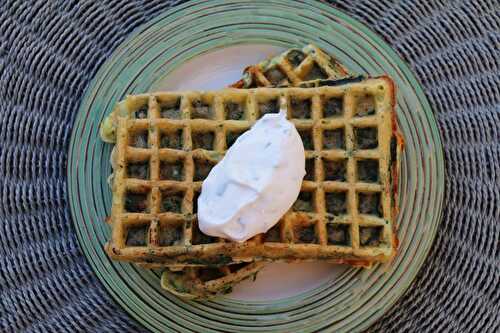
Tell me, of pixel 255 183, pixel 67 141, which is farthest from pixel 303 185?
pixel 67 141

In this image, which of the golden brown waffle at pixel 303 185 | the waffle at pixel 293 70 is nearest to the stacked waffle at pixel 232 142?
the golden brown waffle at pixel 303 185

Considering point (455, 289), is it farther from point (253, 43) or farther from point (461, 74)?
point (253, 43)

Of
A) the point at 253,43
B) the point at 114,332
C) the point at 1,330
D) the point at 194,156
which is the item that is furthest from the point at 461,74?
the point at 1,330

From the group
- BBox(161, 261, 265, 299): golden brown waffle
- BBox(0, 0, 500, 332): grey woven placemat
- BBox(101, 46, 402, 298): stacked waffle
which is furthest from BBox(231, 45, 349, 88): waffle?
BBox(161, 261, 265, 299): golden brown waffle

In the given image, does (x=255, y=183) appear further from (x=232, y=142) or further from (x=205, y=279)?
(x=205, y=279)

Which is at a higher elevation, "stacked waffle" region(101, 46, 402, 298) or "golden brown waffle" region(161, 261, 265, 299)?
"stacked waffle" region(101, 46, 402, 298)

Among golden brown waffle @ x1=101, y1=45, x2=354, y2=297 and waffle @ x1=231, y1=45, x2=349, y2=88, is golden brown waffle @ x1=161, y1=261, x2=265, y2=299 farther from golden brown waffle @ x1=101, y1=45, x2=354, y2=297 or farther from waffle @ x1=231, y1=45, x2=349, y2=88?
waffle @ x1=231, y1=45, x2=349, y2=88
